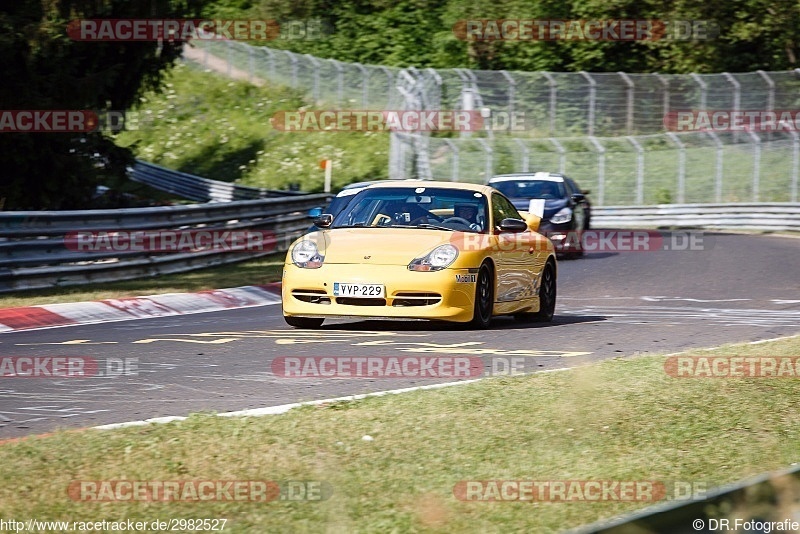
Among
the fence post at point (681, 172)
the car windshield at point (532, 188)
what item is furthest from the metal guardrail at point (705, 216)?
the car windshield at point (532, 188)

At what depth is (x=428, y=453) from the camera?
595 centimetres

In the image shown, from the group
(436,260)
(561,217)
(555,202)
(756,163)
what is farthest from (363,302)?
(756,163)

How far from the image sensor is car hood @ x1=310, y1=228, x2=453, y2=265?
1179 centimetres

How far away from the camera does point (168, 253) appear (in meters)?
19.4

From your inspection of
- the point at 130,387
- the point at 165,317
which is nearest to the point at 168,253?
the point at 165,317

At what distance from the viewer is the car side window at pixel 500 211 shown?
42.7 feet

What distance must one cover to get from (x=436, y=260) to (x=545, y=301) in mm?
2487

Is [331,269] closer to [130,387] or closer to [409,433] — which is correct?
[130,387]

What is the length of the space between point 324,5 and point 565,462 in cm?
5726

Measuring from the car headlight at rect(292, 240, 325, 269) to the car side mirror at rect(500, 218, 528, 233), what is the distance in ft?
5.97

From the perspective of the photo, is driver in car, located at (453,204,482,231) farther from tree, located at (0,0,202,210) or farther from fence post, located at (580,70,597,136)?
fence post, located at (580,70,597,136)

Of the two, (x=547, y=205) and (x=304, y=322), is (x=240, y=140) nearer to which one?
(x=547, y=205)

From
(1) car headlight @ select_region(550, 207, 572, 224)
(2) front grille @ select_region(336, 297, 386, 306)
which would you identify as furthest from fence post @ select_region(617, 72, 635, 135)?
(2) front grille @ select_region(336, 297, 386, 306)

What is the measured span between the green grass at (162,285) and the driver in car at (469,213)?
4679 mm
